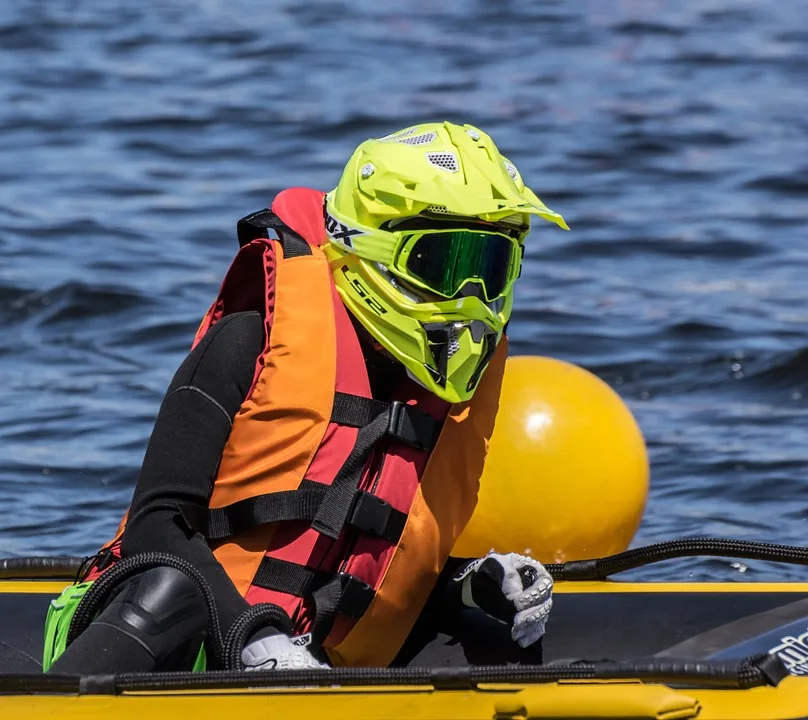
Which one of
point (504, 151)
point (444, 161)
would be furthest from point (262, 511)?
point (504, 151)

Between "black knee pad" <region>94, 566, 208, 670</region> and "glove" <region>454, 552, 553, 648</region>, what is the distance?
28.2 inches

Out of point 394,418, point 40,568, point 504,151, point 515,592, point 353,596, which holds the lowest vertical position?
point 504,151

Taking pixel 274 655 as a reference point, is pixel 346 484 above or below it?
above

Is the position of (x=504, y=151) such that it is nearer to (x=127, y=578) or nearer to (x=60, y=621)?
(x=60, y=621)

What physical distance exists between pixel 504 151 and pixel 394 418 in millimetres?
9498

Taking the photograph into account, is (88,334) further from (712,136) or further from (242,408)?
(712,136)

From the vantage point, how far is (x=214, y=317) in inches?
130

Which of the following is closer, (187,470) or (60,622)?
(187,470)

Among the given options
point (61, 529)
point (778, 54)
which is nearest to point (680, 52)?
point (778, 54)

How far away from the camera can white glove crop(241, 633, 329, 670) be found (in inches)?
114

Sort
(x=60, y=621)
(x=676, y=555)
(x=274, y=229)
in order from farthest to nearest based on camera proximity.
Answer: (x=676, y=555), (x=274, y=229), (x=60, y=621)

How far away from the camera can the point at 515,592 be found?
331 cm

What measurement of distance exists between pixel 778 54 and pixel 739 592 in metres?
13.6

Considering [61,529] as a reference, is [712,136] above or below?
below
